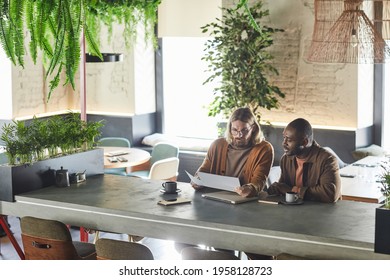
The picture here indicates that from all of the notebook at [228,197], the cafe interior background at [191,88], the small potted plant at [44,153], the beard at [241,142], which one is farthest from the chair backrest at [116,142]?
the notebook at [228,197]

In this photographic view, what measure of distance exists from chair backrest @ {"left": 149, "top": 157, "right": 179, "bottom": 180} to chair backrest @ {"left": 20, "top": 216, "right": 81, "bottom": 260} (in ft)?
11.2

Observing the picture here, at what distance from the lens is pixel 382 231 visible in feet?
13.1

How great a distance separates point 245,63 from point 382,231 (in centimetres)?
541

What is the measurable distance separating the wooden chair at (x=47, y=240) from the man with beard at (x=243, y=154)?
44.1 inches

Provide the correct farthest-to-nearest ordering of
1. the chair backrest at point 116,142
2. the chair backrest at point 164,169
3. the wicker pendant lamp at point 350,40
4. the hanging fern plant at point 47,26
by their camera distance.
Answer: the chair backrest at point 116,142 → the chair backrest at point 164,169 → the wicker pendant lamp at point 350,40 → the hanging fern plant at point 47,26

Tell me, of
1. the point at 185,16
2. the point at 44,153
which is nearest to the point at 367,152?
the point at 185,16

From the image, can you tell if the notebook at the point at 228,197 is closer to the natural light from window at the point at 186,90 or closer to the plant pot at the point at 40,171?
the plant pot at the point at 40,171

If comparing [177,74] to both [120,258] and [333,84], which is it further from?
[120,258]

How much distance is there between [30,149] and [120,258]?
5.45ft

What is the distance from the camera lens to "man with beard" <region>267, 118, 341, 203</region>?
5203mm

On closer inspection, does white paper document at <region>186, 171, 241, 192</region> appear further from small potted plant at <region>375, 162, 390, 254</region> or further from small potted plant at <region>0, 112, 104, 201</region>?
small potted plant at <region>375, 162, 390, 254</region>

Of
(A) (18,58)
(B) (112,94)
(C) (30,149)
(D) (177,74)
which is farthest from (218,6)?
(A) (18,58)

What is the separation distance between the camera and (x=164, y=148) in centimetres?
951

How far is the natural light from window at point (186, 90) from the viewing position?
1078cm
